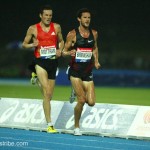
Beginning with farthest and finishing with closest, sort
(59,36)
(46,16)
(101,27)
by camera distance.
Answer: (101,27) < (59,36) < (46,16)

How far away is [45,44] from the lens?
34.9 feet

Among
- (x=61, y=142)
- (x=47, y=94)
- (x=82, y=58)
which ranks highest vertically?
(x=82, y=58)

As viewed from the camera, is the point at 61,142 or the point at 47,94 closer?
the point at 61,142

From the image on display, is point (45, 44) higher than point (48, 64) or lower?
higher

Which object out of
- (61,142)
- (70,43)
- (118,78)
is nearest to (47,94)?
(70,43)

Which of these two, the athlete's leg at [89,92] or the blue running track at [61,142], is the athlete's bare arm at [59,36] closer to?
the athlete's leg at [89,92]

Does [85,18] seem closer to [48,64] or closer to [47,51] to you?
[47,51]

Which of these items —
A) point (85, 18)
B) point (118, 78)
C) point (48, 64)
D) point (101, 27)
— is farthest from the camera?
point (101, 27)

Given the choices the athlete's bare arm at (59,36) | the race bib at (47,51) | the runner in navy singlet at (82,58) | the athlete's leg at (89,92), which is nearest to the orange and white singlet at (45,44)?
the race bib at (47,51)

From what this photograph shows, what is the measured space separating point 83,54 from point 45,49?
0.84 meters

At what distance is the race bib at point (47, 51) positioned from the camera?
10.7m

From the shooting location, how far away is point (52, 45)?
10.7 meters

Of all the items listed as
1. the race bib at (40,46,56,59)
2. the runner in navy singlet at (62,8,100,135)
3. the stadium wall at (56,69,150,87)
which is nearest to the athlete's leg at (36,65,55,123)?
the race bib at (40,46,56,59)

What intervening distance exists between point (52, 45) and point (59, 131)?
1.68 meters
